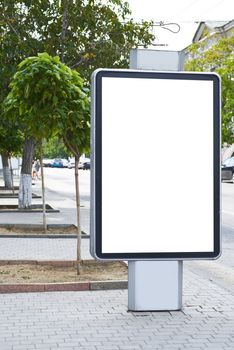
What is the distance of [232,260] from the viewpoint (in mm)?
11016

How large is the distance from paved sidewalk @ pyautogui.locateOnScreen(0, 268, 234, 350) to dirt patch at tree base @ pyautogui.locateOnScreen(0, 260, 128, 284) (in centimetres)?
78

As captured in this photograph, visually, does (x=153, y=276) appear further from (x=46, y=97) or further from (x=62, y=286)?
(x=46, y=97)

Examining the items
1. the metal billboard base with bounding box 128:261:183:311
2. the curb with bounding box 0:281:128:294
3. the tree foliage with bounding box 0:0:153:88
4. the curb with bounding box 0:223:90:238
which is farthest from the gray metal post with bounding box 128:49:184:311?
the tree foliage with bounding box 0:0:153:88

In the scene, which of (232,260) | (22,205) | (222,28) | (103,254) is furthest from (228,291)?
(222,28)

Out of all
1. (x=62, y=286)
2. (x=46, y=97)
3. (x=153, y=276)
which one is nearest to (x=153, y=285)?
(x=153, y=276)

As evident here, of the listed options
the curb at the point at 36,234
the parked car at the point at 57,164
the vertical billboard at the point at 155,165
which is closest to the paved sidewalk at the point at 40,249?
the curb at the point at 36,234

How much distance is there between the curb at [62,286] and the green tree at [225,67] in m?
39.8

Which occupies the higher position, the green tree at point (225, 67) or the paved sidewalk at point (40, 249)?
the green tree at point (225, 67)

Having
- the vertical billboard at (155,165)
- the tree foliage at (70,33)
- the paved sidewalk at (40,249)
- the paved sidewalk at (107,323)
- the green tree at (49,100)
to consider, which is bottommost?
the paved sidewalk at (40,249)

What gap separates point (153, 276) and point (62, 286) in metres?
1.52

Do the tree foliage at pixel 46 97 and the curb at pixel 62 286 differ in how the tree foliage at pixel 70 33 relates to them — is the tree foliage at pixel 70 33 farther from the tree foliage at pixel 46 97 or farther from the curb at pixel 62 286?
the curb at pixel 62 286

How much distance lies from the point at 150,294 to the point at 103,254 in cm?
66

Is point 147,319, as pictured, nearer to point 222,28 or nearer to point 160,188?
point 160,188

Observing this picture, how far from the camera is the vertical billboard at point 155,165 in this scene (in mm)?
6262
